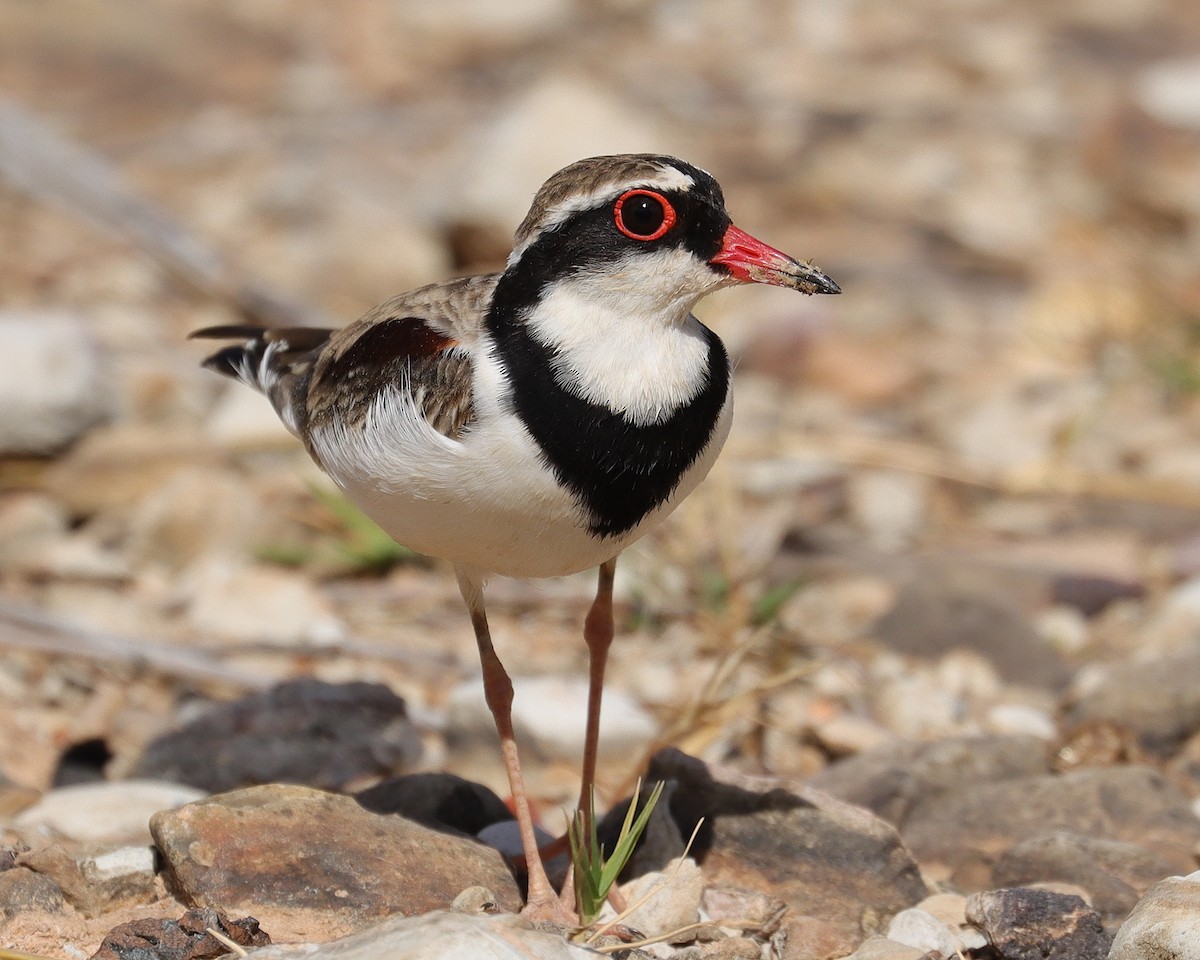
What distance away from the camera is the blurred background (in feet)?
21.3

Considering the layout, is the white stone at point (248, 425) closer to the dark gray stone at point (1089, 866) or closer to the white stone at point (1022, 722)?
the white stone at point (1022, 722)

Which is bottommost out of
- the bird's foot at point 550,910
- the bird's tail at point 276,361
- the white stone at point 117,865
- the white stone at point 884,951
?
the bird's foot at point 550,910

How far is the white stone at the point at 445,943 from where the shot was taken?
11.4 ft

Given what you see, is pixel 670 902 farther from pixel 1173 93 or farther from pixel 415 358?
pixel 1173 93

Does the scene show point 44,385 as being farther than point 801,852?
Yes

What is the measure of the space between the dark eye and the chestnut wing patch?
0.56 m

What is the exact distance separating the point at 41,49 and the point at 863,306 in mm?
7959

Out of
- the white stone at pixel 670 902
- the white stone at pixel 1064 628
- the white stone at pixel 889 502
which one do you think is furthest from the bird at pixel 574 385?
the white stone at pixel 889 502

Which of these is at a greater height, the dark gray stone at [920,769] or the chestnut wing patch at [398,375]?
the chestnut wing patch at [398,375]

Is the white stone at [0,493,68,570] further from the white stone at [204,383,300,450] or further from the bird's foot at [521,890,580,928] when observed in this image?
the bird's foot at [521,890,580,928]

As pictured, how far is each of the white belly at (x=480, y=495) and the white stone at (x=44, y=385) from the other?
13.5ft

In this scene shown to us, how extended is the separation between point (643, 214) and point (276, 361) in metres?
1.86

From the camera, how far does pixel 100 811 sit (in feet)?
16.5

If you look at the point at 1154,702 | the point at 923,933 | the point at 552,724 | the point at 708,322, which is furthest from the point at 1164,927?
the point at 708,322
